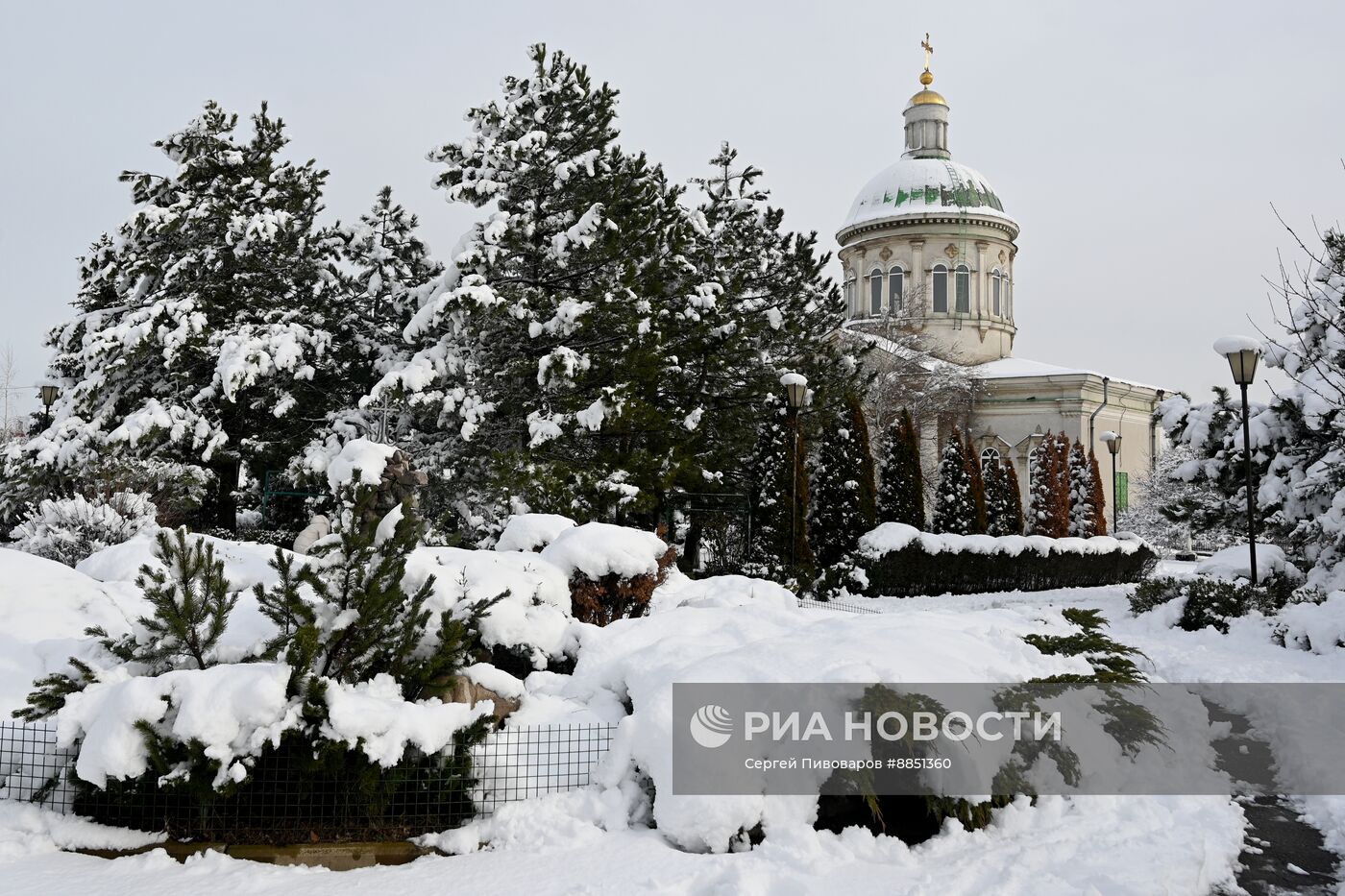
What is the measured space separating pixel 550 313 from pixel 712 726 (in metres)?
14.6

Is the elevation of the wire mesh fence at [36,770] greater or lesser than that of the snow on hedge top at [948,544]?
lesser

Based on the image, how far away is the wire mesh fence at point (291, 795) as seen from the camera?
549cm

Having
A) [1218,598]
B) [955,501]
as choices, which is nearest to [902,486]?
[955,501]

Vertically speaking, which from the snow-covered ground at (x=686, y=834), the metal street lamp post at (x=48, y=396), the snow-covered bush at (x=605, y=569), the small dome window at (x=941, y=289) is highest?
the small dome window at (x=941, y=289)

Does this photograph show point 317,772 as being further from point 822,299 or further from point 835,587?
point 822,299

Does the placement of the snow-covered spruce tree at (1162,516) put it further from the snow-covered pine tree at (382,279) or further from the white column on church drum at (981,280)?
the snow-covered pine tree at (382,279)

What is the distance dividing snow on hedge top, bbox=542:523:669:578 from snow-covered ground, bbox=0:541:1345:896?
5.56 feet

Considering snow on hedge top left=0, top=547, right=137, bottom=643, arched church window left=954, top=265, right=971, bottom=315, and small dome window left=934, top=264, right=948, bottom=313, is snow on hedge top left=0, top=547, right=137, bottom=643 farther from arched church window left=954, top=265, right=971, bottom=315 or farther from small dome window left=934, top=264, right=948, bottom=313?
arched church window left=954, top=265, right=971, bottom=315

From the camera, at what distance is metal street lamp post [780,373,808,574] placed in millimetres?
17750

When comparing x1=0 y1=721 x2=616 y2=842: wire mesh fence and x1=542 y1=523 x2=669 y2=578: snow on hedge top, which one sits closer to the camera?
x1=0 y1=721 x2=616 y2=842: wire mesh fence

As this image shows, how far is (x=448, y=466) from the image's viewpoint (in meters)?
20.1

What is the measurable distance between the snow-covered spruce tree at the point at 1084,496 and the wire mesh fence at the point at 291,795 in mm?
32559

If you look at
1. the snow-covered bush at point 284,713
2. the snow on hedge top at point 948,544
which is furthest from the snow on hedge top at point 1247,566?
the snow-covered bush at point 284,713

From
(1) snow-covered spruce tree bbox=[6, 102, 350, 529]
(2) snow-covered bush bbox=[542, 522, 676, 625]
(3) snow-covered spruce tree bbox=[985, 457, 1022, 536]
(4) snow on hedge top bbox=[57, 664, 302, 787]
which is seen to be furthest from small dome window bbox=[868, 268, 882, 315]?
(4) snow on hedge top bbox=[57, 664, 302, 787]
